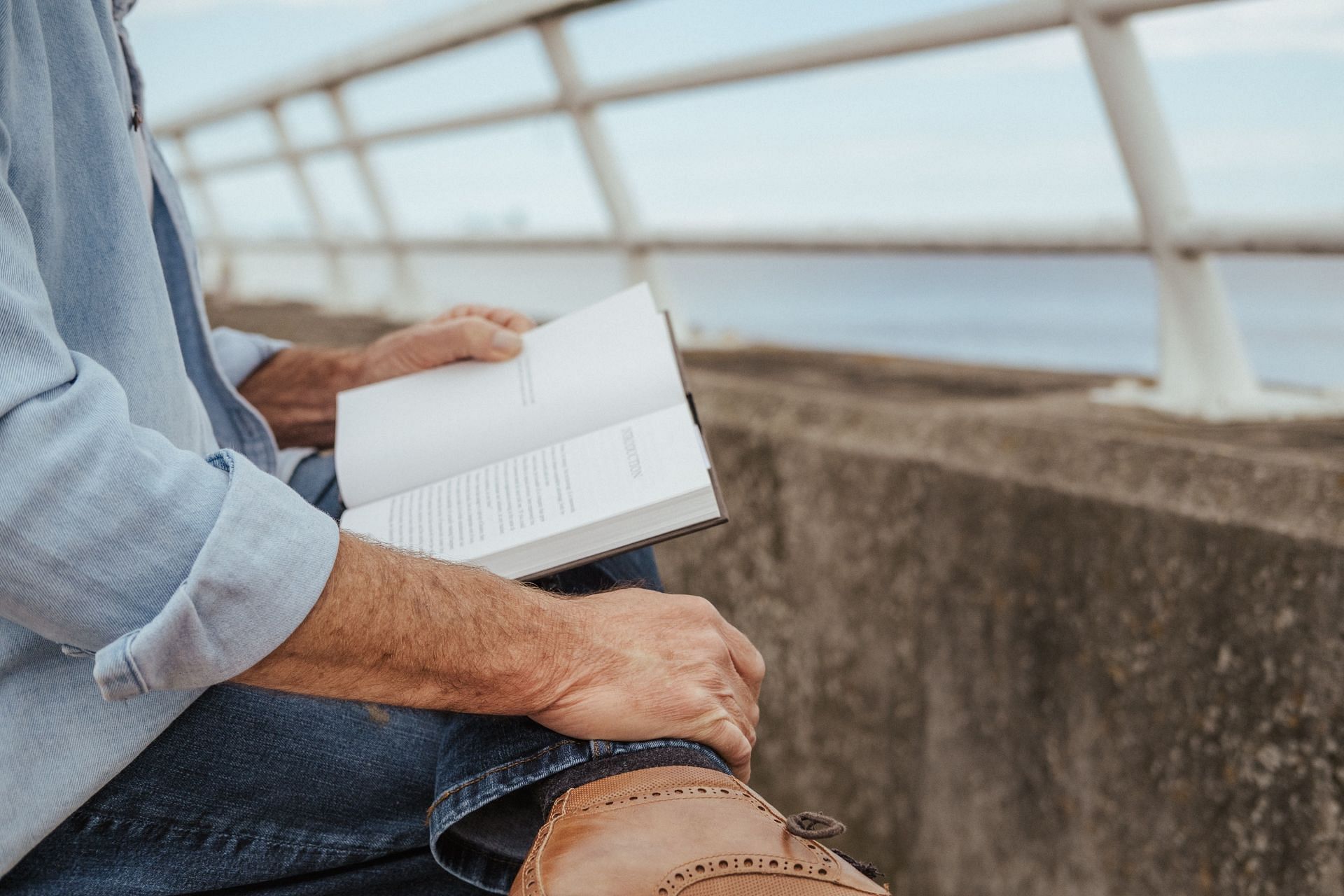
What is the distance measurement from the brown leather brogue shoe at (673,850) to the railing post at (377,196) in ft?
12.8

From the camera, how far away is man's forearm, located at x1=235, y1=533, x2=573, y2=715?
0.78 meters

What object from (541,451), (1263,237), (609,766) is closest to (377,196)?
(1263,237)

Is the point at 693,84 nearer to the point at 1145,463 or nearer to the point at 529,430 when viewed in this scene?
the point at 1145,463

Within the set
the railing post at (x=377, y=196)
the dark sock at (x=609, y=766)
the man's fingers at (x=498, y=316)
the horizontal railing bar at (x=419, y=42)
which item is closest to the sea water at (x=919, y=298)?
the railing post at (x=377, y=196)

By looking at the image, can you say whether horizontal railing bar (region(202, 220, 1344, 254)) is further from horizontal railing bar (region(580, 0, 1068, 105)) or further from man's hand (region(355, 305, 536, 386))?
man's hand (region(355, 305, 536, 386))

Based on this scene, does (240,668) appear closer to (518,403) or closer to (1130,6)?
(518,403)

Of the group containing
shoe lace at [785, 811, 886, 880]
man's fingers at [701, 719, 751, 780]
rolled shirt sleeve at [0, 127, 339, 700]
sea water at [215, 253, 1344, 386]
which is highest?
rolled shirt sleeve at [0, 127, 339, 700]

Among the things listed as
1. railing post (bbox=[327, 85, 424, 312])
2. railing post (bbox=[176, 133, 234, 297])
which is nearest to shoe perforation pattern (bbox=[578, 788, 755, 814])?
railing post (bbox=[327, 85, 424, 312])

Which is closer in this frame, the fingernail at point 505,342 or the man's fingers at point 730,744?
the man's fingers at point 730,744

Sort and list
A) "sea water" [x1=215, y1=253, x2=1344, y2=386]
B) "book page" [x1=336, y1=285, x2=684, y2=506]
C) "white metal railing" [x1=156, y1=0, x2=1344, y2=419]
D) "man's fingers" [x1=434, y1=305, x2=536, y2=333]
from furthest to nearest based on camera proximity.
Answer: "sea water" [x1=215, y1=253, x2=1344, y2=386]
"white metal railing" [x1=156, y1=0, x2=1344, y2=419]
"man's fingers" [x1=434, y1=305, x2=536, y2=333]
"book page" [x1=336, y1=285, x2=684, y2=506]

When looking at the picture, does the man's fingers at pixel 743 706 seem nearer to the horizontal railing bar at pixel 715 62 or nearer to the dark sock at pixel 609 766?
the dark sock at pixel 609 766

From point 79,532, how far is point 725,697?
503 mm

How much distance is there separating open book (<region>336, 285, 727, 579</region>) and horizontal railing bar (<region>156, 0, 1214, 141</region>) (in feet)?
3.31

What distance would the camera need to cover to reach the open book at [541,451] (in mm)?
900
